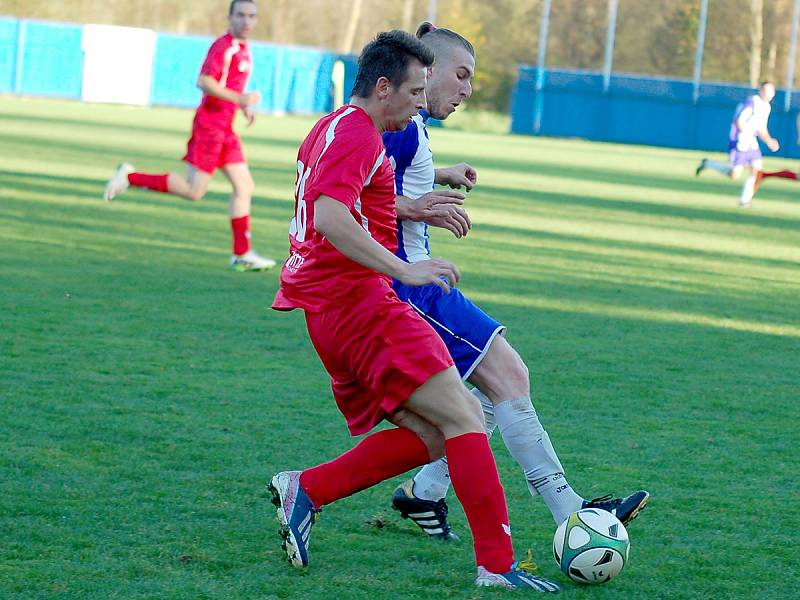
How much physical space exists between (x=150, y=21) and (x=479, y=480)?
65.3 m

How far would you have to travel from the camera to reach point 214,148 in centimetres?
1070

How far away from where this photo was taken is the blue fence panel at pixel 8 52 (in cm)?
4319

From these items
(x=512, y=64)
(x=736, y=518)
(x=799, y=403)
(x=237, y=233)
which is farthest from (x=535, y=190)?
(x=512, y=64)

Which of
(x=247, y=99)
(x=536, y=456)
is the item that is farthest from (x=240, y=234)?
(x=536, y=456)

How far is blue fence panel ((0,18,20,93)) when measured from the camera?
1700 inches

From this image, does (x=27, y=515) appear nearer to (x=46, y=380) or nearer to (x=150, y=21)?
(x=46, y=380)

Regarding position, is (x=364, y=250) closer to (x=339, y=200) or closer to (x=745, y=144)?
(x=339, y=200)

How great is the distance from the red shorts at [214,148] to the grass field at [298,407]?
895 mm

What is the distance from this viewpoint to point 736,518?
193 inches

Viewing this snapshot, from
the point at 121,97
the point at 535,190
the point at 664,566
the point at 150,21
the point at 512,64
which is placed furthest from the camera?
the point at 150,21

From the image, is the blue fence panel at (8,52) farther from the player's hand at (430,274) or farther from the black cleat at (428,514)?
the player's hand at (430,274)

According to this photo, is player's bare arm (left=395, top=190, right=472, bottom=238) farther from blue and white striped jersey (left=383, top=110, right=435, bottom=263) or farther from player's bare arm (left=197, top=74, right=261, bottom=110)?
player's bare arm (left=197, top=74, right=261, bottom=110)

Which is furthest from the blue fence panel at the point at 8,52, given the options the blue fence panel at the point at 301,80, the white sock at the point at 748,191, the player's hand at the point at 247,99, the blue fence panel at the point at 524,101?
the player's hand at the point at 247,99

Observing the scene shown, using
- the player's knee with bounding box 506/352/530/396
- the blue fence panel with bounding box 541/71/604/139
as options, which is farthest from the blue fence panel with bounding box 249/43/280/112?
the player's knee with bounding box 506/352/530/396
